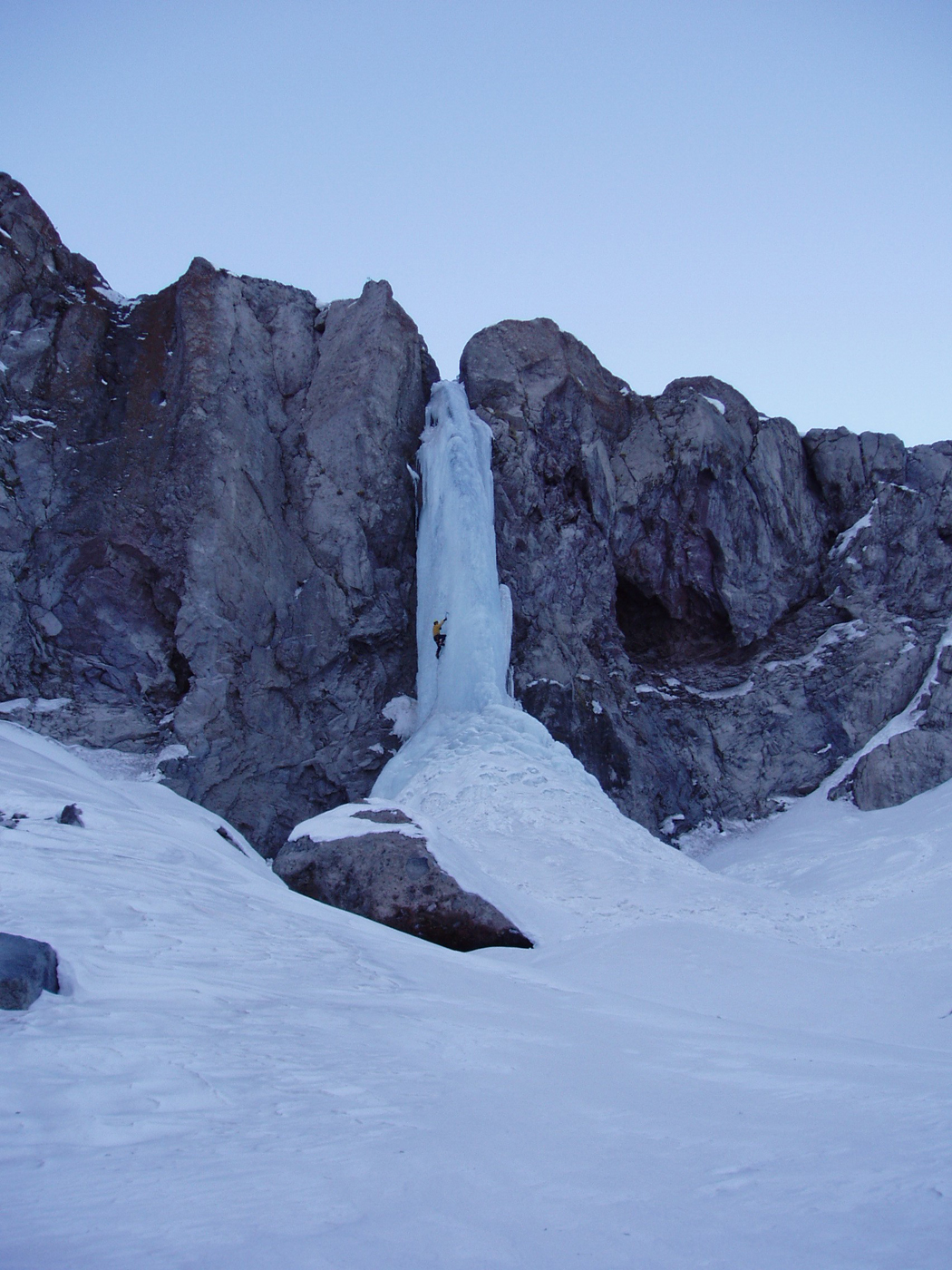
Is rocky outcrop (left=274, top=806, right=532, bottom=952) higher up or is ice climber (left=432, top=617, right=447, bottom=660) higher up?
ice climber (left=432, top=617, right=447, bottom=660)

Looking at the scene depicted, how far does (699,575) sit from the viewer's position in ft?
66.1

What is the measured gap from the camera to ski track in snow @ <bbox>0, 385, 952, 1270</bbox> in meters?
1.85

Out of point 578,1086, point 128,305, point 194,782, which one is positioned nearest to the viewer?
point 578,1086

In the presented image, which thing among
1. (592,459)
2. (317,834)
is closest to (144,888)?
(317,834)

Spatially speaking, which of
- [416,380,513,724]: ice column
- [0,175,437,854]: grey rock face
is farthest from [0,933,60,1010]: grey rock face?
[0,175,437,854]: grey rock face

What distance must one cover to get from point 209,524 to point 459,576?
4.77 m

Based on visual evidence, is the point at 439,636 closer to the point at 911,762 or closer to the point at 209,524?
the point at 209,524

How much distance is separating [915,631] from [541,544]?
8098 millimetres

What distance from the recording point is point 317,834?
28.9 feet

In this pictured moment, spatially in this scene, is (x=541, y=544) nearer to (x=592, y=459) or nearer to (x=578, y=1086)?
(x=592, y=459)

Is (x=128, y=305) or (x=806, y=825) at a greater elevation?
(x=128, y=305)

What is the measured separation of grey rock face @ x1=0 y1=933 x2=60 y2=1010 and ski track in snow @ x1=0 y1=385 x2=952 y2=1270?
0.07m

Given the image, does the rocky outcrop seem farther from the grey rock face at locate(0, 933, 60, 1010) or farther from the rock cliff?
the rock cliff

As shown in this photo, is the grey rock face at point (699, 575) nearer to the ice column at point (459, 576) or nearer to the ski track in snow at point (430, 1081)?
the ice column at point (459, 576)
